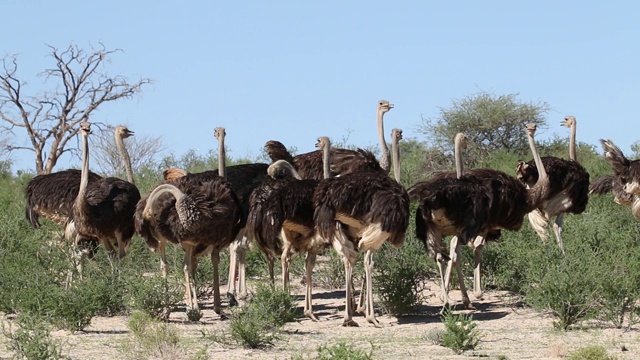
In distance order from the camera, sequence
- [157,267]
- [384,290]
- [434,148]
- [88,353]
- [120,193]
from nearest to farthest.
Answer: [88,353] < [384,290] < [120,193] < [157,267] < [434,148]

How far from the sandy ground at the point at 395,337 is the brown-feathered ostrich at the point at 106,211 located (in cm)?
116

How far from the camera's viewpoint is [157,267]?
14.1 m

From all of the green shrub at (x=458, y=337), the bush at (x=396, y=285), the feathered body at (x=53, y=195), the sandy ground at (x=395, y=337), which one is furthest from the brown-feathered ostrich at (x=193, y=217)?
the green shrub at (x=458, y=337)

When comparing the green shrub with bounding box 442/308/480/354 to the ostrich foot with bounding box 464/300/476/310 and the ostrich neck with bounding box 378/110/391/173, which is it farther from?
the ostrich neck with bounding box 378/110/391/173

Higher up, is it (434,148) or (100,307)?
(434,148)

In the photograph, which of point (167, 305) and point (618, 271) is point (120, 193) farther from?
point (618, 271)

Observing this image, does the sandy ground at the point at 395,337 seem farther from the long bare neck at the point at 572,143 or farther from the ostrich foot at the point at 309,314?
the long bare neck at the point at 572,143

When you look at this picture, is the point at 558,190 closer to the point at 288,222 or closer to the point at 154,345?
the point at 288,222

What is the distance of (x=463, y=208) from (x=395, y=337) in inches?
69.3

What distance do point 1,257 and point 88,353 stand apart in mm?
3773

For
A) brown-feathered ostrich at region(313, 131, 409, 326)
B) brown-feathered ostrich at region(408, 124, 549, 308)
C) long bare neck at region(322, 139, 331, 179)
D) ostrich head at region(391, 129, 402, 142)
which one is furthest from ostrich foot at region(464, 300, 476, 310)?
ostrich head at region(391, 129, 402, 142)

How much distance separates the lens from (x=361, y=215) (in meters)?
11.0

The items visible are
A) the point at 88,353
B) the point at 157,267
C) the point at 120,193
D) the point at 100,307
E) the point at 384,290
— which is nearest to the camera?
the point at 88,353

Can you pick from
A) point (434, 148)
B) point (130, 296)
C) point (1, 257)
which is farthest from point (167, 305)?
point (434, 148)
